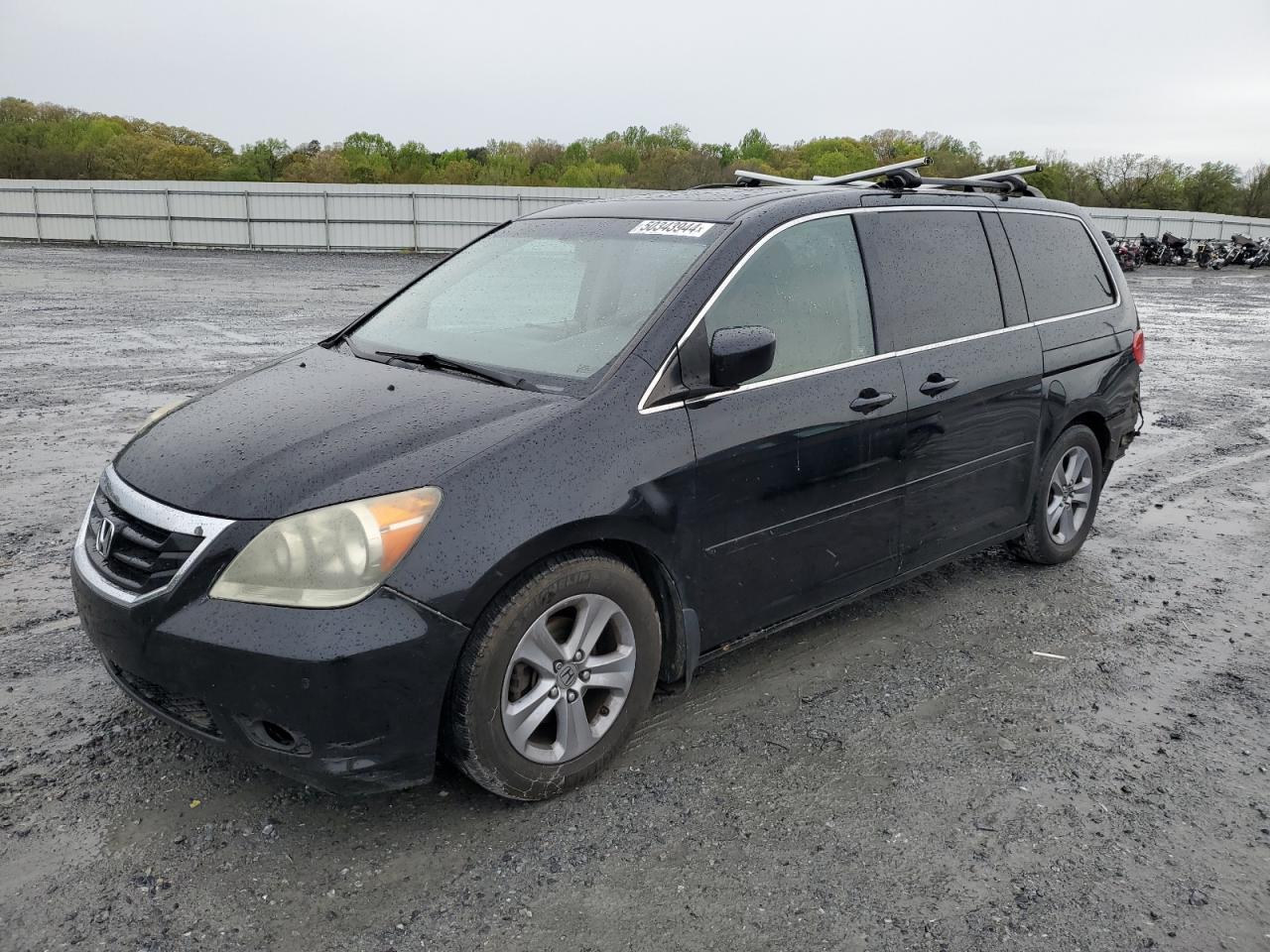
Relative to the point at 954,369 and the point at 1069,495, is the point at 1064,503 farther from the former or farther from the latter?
the point at 954,369

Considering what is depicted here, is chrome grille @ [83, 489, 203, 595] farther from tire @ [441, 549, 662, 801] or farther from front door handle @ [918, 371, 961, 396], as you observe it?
front door handle @ [918, 371, 961, 396]

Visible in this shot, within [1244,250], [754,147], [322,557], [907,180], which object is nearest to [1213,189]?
[1244,250]

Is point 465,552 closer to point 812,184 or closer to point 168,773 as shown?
point 168,773

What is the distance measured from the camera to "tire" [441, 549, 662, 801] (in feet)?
9.54

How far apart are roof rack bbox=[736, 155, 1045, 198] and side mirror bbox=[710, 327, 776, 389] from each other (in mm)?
1406

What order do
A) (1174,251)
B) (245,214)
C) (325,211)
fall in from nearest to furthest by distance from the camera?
(245,214), (325,211), (1174,251)

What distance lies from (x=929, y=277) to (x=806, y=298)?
31.7 inches

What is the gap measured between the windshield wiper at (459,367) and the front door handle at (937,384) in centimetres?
171

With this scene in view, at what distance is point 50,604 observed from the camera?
4.55m

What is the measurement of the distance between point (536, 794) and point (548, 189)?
121ft

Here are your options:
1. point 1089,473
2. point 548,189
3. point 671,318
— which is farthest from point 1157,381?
point 548,189

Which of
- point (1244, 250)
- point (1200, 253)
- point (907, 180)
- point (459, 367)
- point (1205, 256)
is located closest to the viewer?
point (459, 367)

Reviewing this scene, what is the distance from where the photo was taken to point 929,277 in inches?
172

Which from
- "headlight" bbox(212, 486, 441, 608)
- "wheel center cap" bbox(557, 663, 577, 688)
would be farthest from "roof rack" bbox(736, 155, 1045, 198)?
"headlight" bbox(212, 486, 441, 608)
